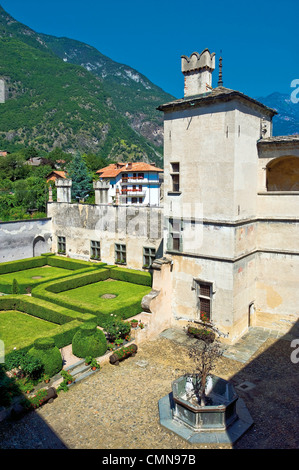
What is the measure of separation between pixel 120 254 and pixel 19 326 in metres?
10.8

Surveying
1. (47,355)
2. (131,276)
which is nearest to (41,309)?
(47,355)

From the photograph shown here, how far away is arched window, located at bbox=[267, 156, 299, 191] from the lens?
66.7 feet

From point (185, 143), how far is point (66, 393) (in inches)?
499

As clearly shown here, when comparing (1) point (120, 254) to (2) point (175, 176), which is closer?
(2) point (175, 176)

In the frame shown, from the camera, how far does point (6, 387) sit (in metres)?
12.2

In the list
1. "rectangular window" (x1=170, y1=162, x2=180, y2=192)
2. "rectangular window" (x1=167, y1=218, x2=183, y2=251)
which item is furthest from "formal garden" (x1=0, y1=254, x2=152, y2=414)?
"rectangular window" (x1=170, y1=162, x2=180, y2=192)

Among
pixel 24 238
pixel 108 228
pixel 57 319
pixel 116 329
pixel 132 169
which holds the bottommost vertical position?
pixel 57 319

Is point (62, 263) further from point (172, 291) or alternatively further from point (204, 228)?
point (204, 228)

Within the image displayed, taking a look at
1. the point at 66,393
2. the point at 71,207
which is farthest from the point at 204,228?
the point at 71,207

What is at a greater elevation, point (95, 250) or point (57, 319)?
point (95, 250)

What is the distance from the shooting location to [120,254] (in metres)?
28.4

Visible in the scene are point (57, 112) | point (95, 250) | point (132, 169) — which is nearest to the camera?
point (95, 250)

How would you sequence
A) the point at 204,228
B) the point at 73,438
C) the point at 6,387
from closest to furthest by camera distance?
the point at 73,438
the point at 6,387
the point at 204,228

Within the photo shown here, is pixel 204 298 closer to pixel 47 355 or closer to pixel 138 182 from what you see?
pixel 47 355
